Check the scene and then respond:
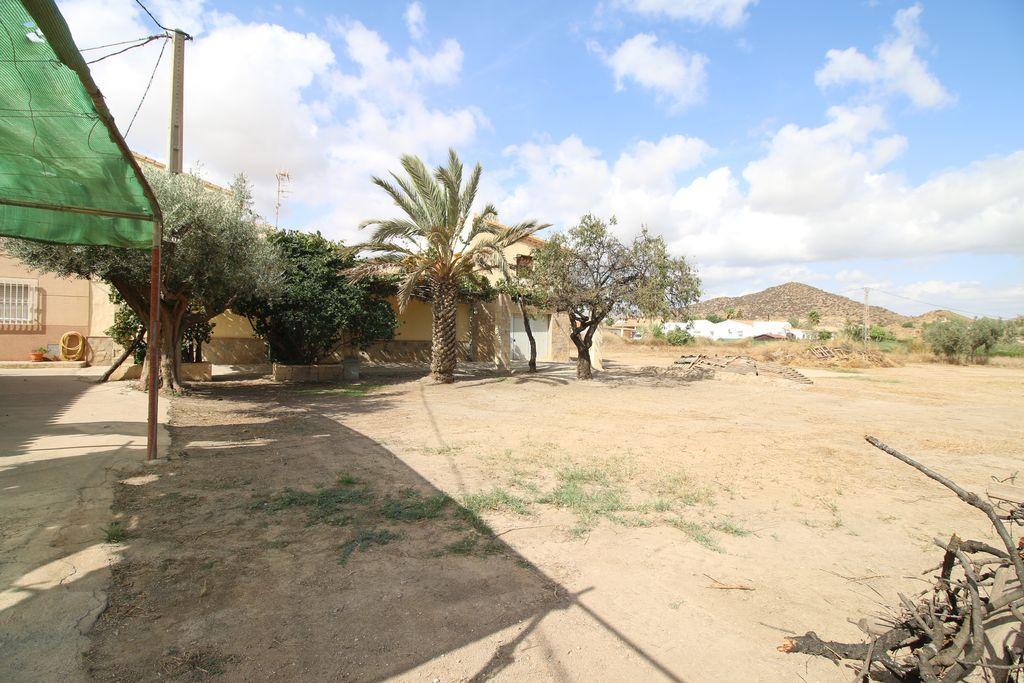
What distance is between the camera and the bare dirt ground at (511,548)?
2826 millimetres

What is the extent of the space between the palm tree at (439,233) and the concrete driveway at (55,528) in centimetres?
722

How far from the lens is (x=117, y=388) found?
1151 centimetres

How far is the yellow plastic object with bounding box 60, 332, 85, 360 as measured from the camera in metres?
14.9

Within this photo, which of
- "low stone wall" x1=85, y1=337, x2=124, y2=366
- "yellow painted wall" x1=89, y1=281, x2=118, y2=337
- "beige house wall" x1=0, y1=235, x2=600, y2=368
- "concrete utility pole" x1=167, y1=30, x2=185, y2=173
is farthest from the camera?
"low stone wall" x1=85, y1=337, x2=124, y2=366

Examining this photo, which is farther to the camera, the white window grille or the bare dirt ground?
the white window grille

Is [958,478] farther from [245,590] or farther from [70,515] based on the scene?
[70,515]

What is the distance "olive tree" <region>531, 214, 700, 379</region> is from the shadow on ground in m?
10.3

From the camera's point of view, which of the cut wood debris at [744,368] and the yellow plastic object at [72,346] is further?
the cut wood debris at [744,368]

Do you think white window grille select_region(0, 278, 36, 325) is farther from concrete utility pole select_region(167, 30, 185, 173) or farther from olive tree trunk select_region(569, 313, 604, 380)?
olive tree trunk select_region(569, 313, 604, 380)

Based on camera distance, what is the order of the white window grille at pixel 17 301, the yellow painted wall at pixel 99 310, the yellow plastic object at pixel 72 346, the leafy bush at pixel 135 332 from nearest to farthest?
the leafy bush at pixel 135 332
the white window grille at pixel 17 301
the yellow plastic object at pixel 72 346
the yellow painted wall at pixel 99 310

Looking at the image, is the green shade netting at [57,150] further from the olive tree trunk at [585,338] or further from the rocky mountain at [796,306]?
the rocky mountain at [796,306]

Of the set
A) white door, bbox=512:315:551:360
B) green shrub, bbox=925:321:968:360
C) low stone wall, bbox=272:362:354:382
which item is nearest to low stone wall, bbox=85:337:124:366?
low stone wall, bbox=272:362:354:382

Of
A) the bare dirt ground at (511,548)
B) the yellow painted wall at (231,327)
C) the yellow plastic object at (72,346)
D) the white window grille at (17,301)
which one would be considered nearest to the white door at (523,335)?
the yellow painted wall at (231,327)

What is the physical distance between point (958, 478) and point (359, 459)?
25.0 ft
